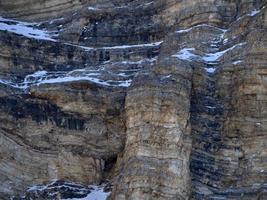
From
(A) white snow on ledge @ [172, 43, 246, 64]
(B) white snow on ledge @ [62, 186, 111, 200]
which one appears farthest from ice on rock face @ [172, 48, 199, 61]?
(B) white snow on ledge @ [62, 186, 111, 200]

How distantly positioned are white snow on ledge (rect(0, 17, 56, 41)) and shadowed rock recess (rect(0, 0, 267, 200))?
0.30 m

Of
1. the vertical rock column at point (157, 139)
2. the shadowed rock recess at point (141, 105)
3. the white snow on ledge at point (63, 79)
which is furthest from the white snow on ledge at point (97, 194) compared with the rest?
the white snow on ledge at point (63, 79)

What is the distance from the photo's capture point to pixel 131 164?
147 feet

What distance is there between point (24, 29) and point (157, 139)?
17808 millimetres

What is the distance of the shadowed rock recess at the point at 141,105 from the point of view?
149 ft

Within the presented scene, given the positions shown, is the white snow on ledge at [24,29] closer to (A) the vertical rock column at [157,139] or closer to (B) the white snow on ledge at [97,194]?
(A) the vertical rock column at [157,139]

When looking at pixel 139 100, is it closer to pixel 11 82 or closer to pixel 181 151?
pixel 181 151

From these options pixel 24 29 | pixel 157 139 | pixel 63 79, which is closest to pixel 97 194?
pixel 157 139

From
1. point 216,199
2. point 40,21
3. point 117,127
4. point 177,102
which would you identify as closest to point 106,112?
point 117,127

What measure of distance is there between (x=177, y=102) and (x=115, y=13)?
45.5 ft

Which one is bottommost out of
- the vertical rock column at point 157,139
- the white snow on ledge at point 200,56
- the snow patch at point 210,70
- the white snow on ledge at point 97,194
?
the white snow on ledge at point 97,194

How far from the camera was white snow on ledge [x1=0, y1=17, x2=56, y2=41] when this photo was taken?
58188mm

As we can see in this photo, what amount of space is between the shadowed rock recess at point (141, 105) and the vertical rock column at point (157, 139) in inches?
2.2

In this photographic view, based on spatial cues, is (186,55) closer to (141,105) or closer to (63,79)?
(141,105)
